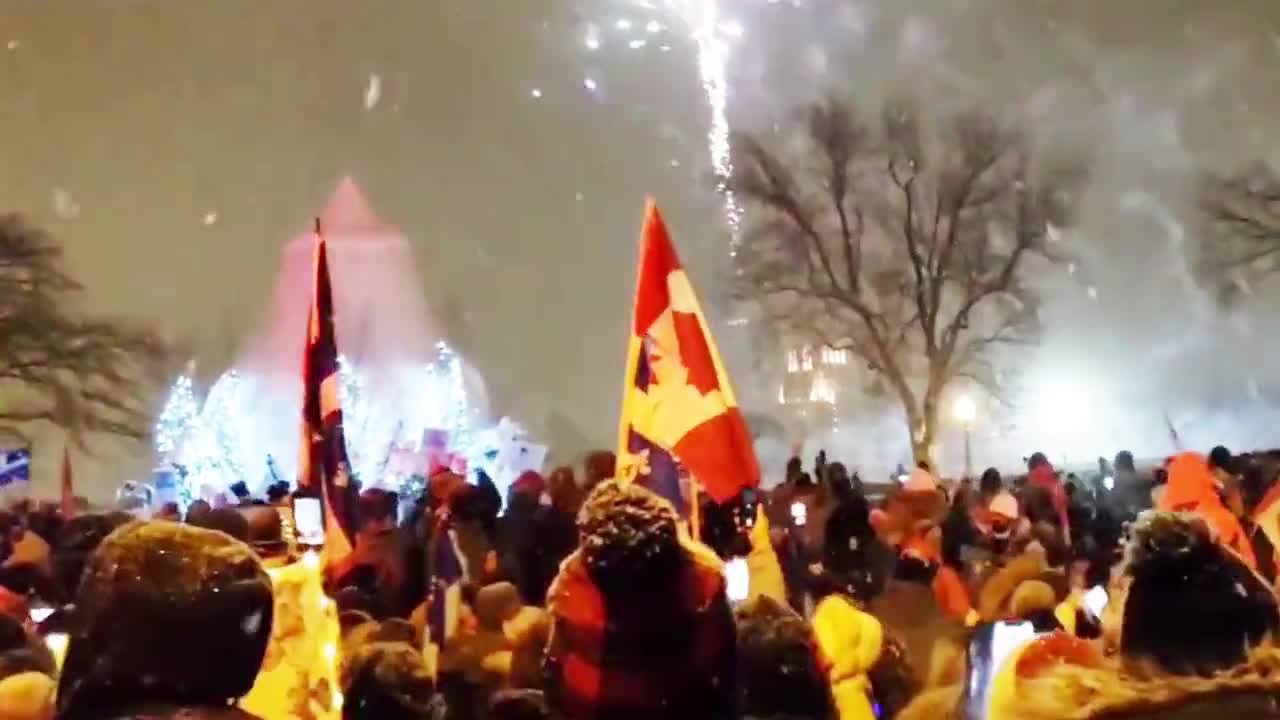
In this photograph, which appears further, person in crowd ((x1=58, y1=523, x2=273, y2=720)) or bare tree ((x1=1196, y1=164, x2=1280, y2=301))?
bare tree ((x1=1196, y1=164, x2=1280, y2=301))

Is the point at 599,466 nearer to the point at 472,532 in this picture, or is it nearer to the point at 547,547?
the point at 472,532

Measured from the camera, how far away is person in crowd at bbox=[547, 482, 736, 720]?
2988mm

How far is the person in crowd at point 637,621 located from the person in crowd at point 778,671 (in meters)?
0.39

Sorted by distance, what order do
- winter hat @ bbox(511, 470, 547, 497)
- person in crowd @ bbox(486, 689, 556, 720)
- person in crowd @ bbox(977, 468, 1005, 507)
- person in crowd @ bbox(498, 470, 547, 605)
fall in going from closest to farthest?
person in crowd @ bbox(486, 689, 556, 720) < person in crowd @ bbox(498, 470, 547, 605) < winter hat @ bbox(511, 470, 547, 497) < person in crowd @ bbox(977, 468, 1005, 507)

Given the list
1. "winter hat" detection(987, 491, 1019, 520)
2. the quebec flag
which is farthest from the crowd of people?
the quebec flag

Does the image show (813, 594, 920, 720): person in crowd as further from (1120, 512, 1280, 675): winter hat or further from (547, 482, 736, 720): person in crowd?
(1120, 512, 1280, 675): winter hat

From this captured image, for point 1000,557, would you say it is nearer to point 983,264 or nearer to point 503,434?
point 983,264

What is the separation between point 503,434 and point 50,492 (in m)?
9.72

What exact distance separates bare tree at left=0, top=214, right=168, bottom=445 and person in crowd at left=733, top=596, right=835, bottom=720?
23453mm

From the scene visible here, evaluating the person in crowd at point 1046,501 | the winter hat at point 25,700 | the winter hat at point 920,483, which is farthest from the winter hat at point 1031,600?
the person in crowd at point 1046,501

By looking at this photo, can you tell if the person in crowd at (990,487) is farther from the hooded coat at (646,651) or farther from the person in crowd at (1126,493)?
the hooded coat at (646,651)

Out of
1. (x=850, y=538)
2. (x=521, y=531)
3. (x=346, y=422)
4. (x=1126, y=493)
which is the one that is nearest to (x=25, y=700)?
(x=521, y=531)

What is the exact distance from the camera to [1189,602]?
289 centimetres

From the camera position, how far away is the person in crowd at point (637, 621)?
2988 mm
